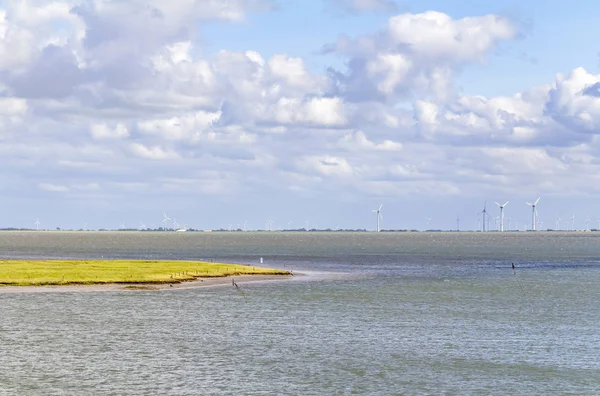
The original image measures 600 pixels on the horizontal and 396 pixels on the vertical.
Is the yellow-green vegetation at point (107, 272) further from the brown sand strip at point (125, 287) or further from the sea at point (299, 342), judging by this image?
the sea at point (299, 342)

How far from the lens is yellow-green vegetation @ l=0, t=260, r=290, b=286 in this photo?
126919mm

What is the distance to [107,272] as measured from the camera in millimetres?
143000

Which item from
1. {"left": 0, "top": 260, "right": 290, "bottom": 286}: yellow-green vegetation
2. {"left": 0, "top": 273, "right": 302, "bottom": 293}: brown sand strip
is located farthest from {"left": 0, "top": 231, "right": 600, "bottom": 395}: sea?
{"left": 0, "top": 260, "right": 290, "bottom": 286}: yellow-green vegetation

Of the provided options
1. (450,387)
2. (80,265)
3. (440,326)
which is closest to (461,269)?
(80,265)

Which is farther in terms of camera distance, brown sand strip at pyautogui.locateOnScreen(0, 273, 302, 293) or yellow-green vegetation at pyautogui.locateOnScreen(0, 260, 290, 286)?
yellow-green vegetation at pyautogui.locateOnScreen(0, 260, 290, 286)

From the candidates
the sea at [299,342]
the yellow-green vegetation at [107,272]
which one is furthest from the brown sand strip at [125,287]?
the sea at [299,342]

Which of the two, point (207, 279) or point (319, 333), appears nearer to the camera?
point (319, 333)

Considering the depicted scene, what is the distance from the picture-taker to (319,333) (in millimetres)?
79188

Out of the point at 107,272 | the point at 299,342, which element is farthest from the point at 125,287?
the point at 299,342

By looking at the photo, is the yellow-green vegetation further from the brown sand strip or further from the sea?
the sea

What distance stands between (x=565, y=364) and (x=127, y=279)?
82.9m

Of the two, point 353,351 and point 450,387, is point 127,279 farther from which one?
point 450,387

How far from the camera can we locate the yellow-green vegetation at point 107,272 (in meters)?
127

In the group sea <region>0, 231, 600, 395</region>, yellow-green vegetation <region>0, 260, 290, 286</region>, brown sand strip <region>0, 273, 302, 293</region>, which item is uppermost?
yellow-green vegetation <region>0, 260, 290, 286</region>
